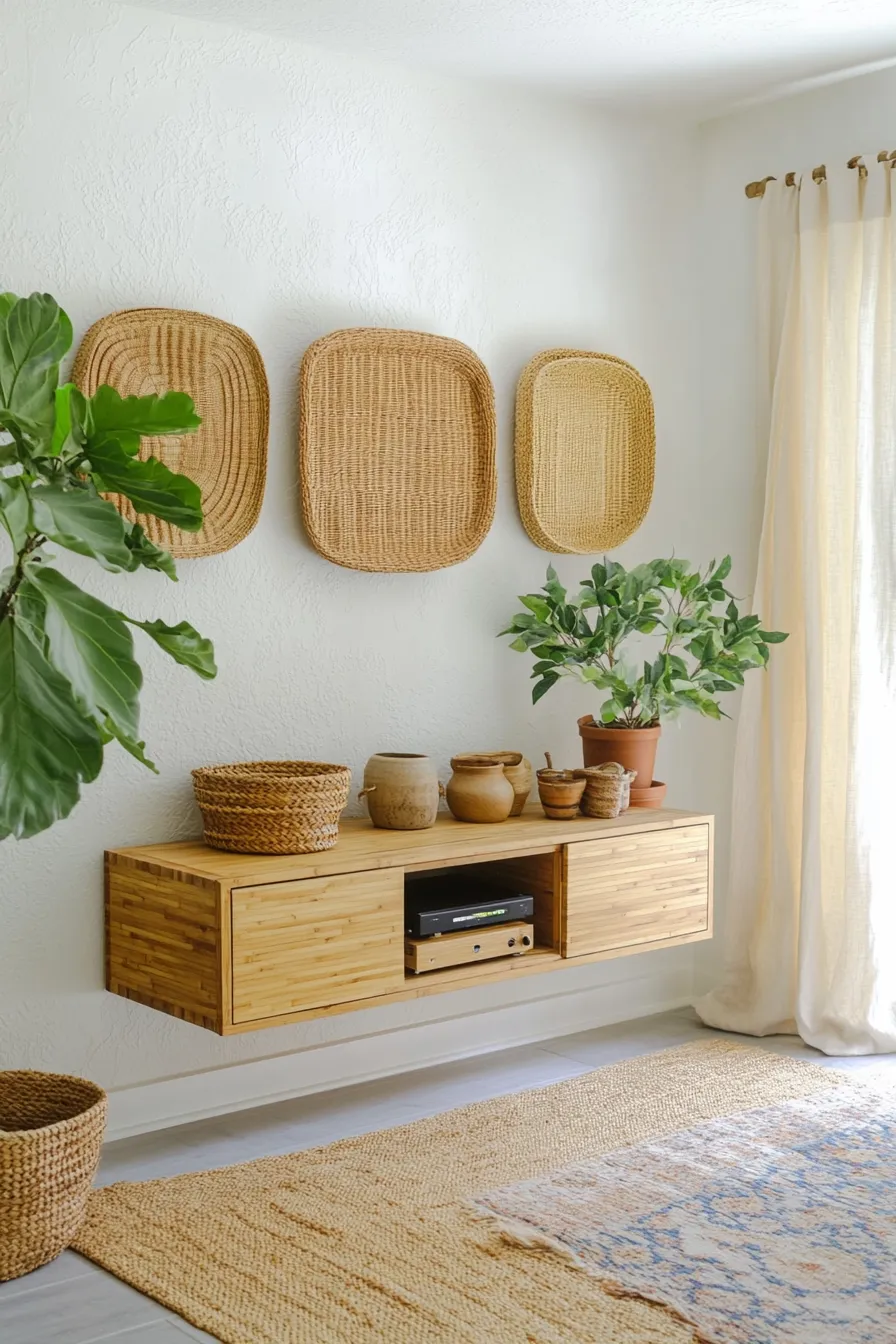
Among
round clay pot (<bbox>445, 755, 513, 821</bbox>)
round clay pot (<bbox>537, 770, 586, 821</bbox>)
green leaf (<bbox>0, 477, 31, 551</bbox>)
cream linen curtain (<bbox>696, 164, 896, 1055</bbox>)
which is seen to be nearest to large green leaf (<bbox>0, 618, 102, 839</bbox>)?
green leaf (<bbox>0, 477, 31, 551</bbox>)

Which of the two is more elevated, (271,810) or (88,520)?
(88,520)

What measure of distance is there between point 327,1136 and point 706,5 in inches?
103

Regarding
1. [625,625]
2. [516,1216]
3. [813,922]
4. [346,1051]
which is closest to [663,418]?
[625,625]

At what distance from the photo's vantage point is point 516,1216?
8.50 feet

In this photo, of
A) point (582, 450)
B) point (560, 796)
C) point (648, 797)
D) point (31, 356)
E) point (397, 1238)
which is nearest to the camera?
point (31, 356)

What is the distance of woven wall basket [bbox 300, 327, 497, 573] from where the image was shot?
10.8ft

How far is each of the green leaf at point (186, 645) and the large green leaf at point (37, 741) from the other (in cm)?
29

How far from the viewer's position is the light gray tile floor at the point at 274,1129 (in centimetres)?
223

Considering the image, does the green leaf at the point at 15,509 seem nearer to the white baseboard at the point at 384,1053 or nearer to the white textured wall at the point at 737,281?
the white baseboard at the point at 384,1053

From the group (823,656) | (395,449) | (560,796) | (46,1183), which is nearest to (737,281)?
(823,656)

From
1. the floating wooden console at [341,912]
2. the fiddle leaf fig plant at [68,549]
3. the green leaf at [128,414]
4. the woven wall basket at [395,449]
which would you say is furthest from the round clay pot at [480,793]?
the green leaf at [128,414]

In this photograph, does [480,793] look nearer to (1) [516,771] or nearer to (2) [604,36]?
(1) [516,771]

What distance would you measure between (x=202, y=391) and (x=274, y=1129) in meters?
1.60

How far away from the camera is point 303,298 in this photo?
3312 mm
